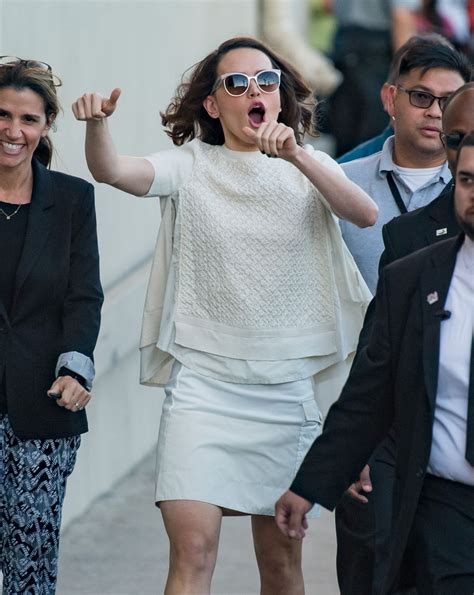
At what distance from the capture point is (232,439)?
534 centimetres

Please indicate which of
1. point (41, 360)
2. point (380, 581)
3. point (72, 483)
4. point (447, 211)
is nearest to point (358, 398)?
point (380, 581)

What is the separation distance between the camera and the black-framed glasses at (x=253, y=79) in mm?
5414

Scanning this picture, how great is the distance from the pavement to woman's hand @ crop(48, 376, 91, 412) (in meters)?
1.62

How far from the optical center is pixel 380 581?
4605 millimetres

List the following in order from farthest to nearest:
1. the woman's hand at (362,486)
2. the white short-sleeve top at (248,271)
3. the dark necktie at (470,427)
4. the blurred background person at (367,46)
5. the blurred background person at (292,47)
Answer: the blurred background person at (292,47) → the blurred background person at (367,46) → the white short-sleeve top at (248,271) → the woman's hand at (362,486) → the dark necktie at (470,427)

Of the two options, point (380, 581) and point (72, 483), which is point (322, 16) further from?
point (380, 581)

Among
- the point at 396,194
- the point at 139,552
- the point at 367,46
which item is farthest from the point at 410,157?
the point at 367,46

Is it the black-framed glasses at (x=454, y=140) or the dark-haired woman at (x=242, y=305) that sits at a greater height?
the black-framed glasses at (x=454, y=140)

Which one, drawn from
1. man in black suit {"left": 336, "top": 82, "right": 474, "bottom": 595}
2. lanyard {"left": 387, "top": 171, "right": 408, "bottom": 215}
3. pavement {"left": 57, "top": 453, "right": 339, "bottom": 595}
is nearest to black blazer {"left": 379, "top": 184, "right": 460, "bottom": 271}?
man in black suit {"left": 336, "top": 82, "right": 474, "bottom": 595}

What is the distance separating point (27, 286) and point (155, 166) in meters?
0.56

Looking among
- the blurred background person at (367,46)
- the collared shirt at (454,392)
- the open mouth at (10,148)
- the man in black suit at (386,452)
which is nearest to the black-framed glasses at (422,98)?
the man in black suit at (386,452)

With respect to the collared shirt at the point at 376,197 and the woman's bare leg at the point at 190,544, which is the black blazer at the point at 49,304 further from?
the collared shirt at the point at 376,197

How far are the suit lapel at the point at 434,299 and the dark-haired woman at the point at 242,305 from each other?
2.89 feet

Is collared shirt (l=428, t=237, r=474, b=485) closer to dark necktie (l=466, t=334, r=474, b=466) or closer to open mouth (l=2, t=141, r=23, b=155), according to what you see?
dark necktie (l=466, t=334, r=474, b=466)
